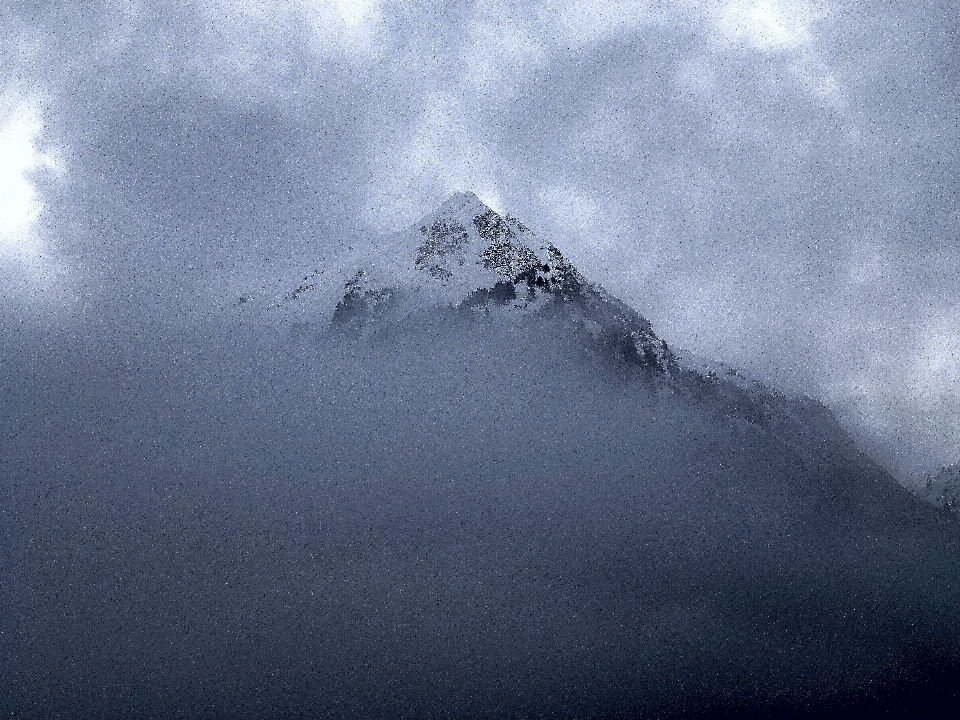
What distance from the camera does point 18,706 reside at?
190 m

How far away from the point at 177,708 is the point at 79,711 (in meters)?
22.0

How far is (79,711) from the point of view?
621 ft

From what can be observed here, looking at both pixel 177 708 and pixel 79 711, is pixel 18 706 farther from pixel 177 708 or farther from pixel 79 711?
pixel 177 708

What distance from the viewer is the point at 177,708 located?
650 ft

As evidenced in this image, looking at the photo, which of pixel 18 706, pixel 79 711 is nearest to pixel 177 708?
pixel 79 711

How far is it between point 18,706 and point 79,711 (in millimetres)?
14664
